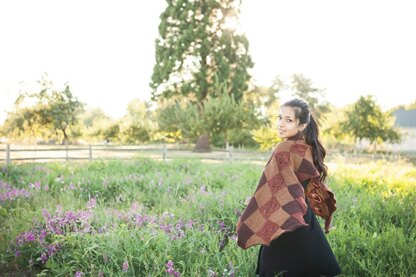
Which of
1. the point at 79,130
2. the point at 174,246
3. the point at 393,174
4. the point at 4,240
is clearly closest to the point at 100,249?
the point at 174,246

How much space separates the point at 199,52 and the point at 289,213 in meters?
Result: 30.1

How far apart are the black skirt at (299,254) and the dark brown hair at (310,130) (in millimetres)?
440

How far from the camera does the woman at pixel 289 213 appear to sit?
9.41 ft

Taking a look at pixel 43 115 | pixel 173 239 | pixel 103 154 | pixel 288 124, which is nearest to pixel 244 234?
pixel 288 124

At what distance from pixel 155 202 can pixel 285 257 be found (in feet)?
14.7

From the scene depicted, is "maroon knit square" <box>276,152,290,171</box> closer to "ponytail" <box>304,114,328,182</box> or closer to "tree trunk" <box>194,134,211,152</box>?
"ponytail" <box>304,114,328,182</box>

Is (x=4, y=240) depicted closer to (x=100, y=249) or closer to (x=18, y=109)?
(x=100, y=249)

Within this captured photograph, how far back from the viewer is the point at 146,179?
9.16 meters

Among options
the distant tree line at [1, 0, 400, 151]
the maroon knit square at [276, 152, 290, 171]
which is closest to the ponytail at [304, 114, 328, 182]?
the maroon knit square at [276, 152, 290, 171]

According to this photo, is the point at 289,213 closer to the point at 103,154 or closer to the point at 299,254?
the point at 299,254

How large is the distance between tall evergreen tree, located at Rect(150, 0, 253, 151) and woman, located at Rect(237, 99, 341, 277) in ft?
93.7

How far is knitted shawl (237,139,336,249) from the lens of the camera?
284 cm

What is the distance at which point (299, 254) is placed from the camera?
2.96 meters

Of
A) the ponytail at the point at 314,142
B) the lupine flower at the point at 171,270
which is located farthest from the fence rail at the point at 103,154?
the ponytail at the point at 314,142
